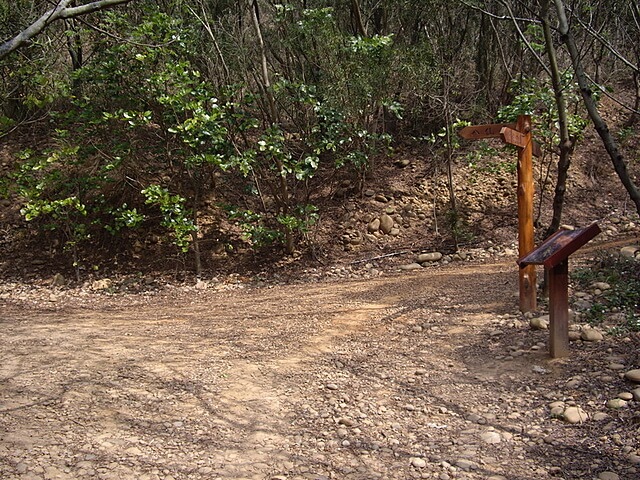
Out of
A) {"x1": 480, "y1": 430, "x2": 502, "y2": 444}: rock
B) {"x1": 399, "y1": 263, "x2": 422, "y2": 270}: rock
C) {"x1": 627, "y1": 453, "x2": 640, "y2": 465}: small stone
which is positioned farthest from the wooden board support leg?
{"x1": 399, "y1": 263, "x2": 422, "y2": 270}: rock

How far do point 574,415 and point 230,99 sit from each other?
6.80 metres

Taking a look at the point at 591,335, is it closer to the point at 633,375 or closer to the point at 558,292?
the point at 558,292

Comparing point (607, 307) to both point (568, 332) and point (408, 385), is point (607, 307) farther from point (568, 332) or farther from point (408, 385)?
point (408, 385)

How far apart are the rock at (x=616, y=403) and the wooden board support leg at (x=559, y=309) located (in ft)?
2.55

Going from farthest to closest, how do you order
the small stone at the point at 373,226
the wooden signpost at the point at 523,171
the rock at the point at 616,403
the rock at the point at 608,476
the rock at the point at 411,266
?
the small stone at the point at 373,226, the rock at the point at 411,266, the wooden signpost at the point at 523,171, the rock at the point at 616,403, the rock at the point at 608,476

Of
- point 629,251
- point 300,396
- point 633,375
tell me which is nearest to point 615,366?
point 633,375

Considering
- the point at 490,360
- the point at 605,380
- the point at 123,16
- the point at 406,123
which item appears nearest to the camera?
the point at 605,380

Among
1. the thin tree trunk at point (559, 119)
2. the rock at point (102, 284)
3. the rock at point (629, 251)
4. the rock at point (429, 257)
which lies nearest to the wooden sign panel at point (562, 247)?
the thin tree trunk at point (559, 119)

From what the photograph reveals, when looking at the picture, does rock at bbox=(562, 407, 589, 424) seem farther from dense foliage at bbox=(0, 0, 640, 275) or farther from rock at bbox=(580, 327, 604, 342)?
dense foliage at bbox=(0, 0, 640, 275)

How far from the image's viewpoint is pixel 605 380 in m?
4.00

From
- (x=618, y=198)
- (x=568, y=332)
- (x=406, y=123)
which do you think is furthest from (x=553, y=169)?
(x=568, y=332)

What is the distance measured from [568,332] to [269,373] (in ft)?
7.65

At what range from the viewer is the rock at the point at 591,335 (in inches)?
184

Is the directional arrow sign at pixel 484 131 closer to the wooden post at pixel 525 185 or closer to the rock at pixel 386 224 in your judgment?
the wooden post at pixel 525 185
